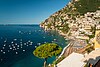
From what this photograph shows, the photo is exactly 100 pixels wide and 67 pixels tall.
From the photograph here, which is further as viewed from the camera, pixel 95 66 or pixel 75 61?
pixel 75 61

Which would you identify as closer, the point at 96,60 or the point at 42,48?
the point at 96,60

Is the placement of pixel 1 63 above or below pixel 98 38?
below

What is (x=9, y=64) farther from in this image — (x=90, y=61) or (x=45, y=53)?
(x=90, y=61)

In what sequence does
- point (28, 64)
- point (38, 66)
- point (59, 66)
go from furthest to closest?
point (28, 64)
point (38, 66)
point (59, 66)

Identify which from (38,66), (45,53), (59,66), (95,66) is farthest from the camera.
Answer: (38,66)

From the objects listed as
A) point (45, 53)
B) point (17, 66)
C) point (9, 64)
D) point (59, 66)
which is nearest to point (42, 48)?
point (45, 53)

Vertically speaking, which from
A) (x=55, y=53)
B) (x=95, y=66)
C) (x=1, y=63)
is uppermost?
(x=95, y=66)

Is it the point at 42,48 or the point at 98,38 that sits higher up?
the point at 98,38

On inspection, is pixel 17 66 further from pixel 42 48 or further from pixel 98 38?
pixel 98 38

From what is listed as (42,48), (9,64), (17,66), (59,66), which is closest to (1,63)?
(9,64)
